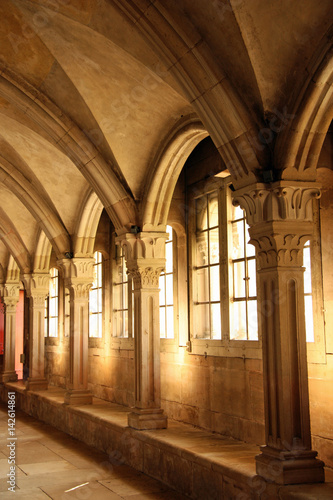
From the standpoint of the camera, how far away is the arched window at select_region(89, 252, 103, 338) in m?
12.0

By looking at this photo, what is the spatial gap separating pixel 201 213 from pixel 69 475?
370 cm

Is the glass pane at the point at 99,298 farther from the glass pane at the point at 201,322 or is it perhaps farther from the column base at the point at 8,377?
the glass pane at the point at 201,322

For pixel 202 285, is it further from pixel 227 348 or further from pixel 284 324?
pixel 284 324

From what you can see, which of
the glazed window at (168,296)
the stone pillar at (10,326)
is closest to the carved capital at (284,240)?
the glazed window at (168,296)

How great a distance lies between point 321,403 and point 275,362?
1.40 metres

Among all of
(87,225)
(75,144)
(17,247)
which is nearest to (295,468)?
(75,144)

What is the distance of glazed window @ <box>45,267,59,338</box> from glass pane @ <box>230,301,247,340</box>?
755 centimetres

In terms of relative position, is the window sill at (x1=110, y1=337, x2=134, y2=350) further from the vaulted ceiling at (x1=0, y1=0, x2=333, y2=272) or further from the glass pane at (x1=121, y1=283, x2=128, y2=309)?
the vaulted ceiling at (x1=0, y1=0, x2=333, y2=272)

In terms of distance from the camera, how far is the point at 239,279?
748cm

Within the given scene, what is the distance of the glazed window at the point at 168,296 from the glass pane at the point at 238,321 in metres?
1.58

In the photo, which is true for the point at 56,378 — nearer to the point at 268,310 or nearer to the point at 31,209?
the point at 31,209

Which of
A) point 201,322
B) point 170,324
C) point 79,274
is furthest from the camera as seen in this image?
point 79,274

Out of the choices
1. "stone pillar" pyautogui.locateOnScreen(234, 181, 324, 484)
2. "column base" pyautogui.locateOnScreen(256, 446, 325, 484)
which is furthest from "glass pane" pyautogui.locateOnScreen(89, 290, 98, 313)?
"column base" pyautogui.locateOnScreen(256, 446, 325, 484)

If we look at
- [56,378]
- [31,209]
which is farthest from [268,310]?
[56,378]
